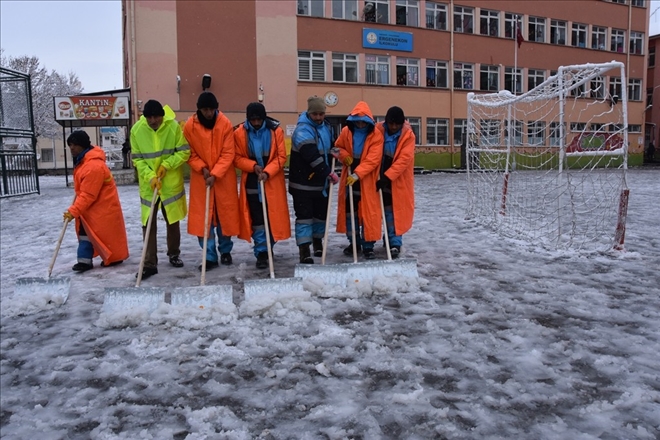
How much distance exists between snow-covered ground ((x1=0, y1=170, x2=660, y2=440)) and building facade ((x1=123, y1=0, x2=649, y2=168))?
1662 cm

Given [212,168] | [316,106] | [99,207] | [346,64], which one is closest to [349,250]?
[316,106]

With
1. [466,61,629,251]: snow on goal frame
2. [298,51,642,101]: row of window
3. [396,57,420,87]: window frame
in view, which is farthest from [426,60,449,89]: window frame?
[466,61,629,251]: snow on goal frame

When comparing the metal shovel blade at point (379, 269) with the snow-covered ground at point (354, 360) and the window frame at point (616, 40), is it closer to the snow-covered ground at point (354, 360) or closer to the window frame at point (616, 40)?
the snow-covered ground at point (354, 360)

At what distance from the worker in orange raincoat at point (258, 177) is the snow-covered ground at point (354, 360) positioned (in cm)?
45

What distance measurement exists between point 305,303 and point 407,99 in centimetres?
2245

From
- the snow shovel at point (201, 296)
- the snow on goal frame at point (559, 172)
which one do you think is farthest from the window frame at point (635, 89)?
the snow shovel at point (201, 296)

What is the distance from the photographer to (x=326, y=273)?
15.3ft

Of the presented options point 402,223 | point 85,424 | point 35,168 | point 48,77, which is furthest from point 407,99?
point 48,77

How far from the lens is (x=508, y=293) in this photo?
461cm

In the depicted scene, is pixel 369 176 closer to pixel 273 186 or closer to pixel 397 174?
pixel 397 174

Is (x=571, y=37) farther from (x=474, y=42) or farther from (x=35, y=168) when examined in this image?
(x=35, y=168)

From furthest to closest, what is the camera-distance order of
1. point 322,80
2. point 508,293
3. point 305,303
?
point 322,80 → point 508,293 → point 305,303

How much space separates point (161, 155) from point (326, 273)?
79.1 inches

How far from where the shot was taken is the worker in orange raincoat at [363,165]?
5602 mm
